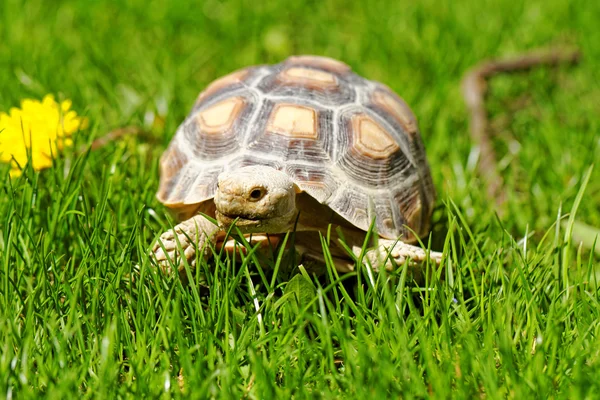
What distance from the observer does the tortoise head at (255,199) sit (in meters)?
2.06

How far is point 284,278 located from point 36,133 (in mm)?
1193

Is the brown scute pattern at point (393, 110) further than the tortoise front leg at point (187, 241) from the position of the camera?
Yes

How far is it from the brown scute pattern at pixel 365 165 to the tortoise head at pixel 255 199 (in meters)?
0.34

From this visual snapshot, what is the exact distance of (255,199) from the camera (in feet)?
6.78

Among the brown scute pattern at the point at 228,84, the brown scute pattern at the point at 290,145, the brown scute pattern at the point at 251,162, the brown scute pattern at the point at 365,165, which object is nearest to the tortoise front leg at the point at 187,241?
the brown scute pattern at the point at 251,162

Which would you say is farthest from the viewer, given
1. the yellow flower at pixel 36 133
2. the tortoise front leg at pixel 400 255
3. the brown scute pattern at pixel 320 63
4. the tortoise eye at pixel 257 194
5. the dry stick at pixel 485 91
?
the dry stick at pixel 485 91

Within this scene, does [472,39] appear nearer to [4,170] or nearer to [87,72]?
[87,72]

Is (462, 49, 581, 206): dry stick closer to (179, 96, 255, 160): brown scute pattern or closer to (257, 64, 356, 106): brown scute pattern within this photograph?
(257, 64, 356, 106): brown scute pattern

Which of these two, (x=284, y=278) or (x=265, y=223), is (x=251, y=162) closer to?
(x=265, y=223)

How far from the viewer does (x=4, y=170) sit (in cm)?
265

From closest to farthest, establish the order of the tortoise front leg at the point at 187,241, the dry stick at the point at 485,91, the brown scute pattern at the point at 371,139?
the tortoise front leg at the point at 187,241 → the brown scute pattern at the point at 371,139 → the dry stick at the point at 485,91

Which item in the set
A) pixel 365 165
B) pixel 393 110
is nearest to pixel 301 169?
pixel 365 165

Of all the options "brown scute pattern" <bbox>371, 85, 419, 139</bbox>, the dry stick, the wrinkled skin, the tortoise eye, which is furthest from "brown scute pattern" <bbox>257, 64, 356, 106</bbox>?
the dry stick

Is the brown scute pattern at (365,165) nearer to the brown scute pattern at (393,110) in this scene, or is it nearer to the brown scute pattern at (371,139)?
the brown scute pattern at (371,139)
